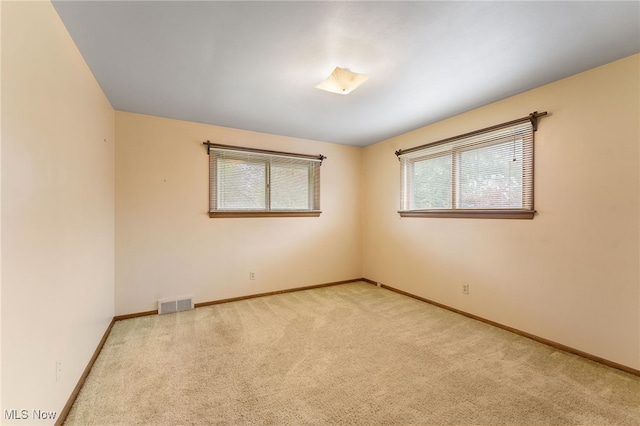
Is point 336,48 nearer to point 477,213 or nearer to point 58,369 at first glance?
point 477,213

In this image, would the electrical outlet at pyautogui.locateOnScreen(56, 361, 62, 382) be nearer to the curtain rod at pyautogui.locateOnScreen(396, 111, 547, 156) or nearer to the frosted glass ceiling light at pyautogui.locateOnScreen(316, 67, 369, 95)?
the frosted glass ceiling light at pyautogui.locateOnScreen(316, 67, 369, 95)

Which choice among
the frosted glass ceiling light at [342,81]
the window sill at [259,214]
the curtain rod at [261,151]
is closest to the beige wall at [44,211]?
the curtain rod at [261,151]

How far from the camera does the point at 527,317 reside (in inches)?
103

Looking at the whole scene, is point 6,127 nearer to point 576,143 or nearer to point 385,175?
point 576,143

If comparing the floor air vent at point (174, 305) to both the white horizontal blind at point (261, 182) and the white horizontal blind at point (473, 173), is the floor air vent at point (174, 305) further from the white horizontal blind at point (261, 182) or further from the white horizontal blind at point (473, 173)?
the white horizontal blind at point (473, 173)

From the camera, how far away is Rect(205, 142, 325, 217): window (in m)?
3.62

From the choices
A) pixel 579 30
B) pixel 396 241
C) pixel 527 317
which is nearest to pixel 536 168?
pixel 579 30

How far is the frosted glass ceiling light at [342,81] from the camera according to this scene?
7.31 feet

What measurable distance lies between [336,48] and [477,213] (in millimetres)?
2320

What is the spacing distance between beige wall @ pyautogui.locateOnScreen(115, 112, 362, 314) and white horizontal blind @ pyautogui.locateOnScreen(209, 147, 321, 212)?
140 mm

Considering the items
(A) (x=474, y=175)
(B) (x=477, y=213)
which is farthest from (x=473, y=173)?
(B) (x=477, y=213)

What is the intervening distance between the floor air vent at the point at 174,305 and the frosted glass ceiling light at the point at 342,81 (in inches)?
116

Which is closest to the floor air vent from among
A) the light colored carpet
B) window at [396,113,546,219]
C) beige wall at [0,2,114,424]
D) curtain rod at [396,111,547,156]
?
the light colored carpet

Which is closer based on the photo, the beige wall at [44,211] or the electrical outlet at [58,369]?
the beige wall at [44,211]
